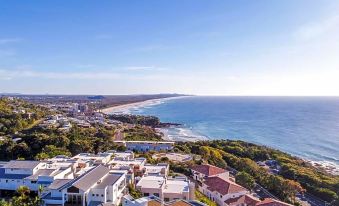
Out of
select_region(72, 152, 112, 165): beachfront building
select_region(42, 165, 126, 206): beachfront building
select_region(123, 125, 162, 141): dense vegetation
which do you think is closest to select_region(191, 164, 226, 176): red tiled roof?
select_region(72, 152, 112, 165): beachfront building

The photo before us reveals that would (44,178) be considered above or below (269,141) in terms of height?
above

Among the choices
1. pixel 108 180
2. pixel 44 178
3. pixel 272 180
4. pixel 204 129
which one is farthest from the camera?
pixel 204 129

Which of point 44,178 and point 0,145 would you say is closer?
point 44,178

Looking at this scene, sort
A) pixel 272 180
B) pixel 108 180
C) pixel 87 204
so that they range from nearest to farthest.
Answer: pixel 87 204 → pixel 108 180 → pixel 272 180

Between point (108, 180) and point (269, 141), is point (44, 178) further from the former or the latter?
point (269, 141)

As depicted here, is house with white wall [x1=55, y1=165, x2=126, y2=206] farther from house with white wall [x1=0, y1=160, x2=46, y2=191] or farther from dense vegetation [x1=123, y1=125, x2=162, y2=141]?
dense vegetation [x1=123, y1=125, x2=162, y2=141]

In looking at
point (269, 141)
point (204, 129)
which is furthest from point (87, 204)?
point (204, 129)

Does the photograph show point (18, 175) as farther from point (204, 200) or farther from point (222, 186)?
point (222, 186)
